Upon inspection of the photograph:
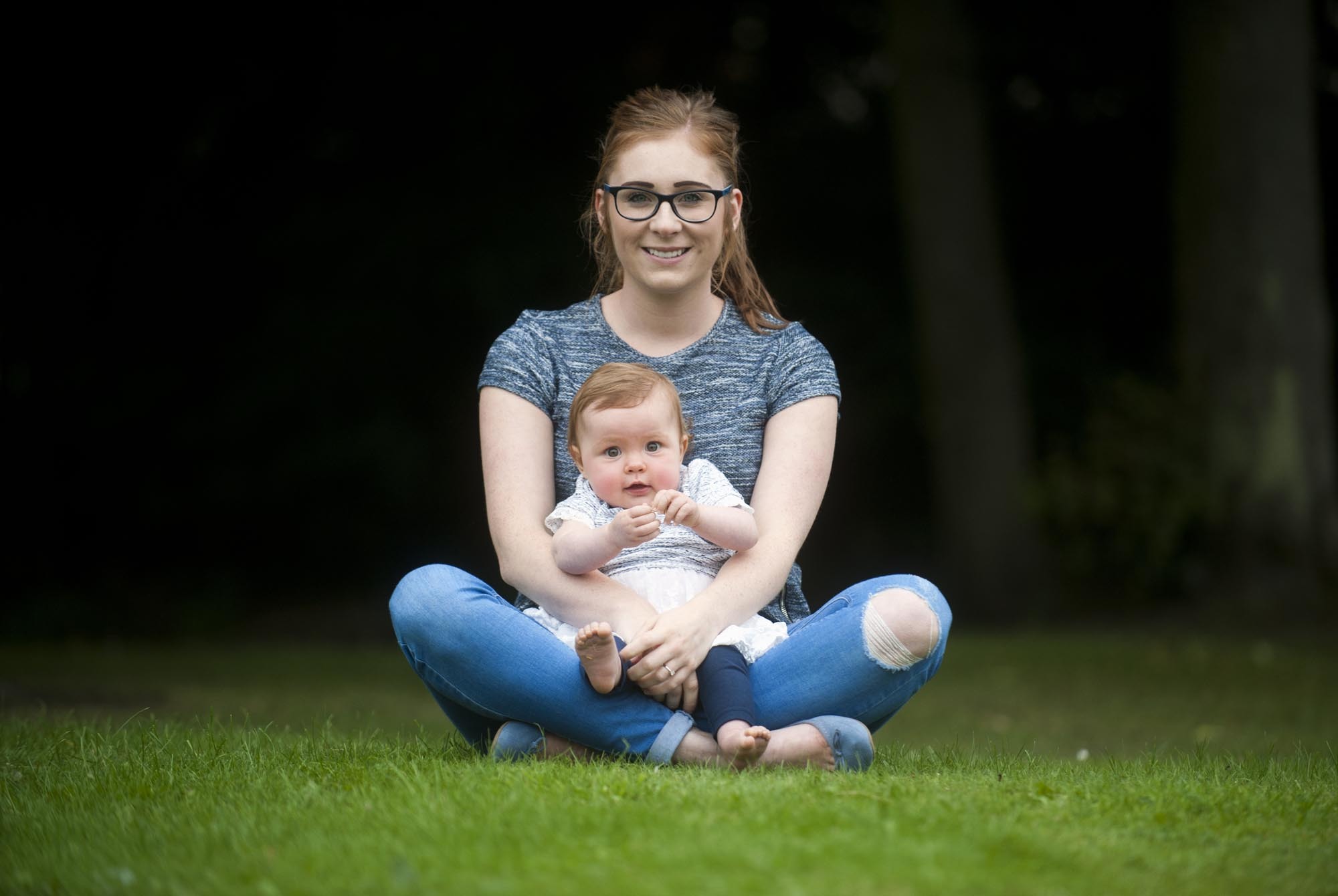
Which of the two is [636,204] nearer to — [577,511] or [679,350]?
[679,350]

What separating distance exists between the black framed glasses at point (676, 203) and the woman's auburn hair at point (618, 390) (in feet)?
1.35

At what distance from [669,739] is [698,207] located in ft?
4.36

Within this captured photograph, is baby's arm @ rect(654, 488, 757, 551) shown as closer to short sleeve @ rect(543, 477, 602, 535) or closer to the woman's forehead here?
short sleeve @ rect(543, 477, 602, 535)

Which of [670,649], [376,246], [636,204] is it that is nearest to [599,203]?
[636,204]

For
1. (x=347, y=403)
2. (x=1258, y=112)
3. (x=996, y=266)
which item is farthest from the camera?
(x=347, y=403)

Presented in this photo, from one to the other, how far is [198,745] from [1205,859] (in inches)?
95.2

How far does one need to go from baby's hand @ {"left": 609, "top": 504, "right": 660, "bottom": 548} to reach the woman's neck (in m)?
0.77

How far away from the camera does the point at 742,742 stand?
3.07 metres

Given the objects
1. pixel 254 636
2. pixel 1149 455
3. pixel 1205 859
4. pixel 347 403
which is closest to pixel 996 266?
pixel 1149 455

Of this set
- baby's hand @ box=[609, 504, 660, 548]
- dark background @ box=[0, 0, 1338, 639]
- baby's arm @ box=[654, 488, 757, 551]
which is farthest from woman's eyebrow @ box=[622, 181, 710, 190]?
dark background @ box=[0, 0, 1338, 639]

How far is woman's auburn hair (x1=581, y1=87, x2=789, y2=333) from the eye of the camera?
3816 mm

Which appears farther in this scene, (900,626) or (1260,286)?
(1260,286)

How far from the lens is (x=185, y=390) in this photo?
12.7 metres

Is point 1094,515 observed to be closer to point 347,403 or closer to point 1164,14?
point 1164,14
